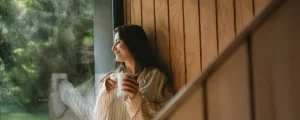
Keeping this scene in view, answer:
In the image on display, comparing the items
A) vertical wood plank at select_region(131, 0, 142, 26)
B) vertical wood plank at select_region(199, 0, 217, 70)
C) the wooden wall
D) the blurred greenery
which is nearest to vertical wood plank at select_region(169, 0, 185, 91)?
the wooden wall

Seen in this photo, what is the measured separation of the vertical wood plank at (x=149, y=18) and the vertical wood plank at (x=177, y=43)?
137mm

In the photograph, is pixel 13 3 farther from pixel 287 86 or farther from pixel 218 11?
pixel 287 86

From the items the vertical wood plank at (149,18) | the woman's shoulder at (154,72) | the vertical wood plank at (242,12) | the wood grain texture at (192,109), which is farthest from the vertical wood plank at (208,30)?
the wood grain texture at (192,109)

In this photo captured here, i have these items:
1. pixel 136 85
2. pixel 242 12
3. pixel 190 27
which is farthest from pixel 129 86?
pixel 242 12

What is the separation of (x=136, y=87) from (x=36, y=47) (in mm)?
716

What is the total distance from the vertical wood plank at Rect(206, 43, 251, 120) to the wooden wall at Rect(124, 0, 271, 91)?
861 mm

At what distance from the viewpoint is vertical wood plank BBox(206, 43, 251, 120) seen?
2.40 ft

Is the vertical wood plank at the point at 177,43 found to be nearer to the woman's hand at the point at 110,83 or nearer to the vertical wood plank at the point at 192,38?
the vertical wood plank at the point at 192,38

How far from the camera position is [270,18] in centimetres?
71

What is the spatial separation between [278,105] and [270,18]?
6.4 inches

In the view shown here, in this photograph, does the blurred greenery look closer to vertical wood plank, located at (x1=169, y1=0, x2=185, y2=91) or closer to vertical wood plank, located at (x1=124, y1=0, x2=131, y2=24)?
vertical wood plank, located at (x1=124, y1=0, x2=131, y2=24)

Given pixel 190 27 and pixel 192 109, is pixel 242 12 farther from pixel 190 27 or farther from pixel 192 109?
pixel 192 109

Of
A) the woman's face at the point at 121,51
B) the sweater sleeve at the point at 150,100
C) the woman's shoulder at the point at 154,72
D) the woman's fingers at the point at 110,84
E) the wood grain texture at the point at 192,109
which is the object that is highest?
the woman's face at the point at 121,51

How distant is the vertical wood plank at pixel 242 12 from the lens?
1.58m
